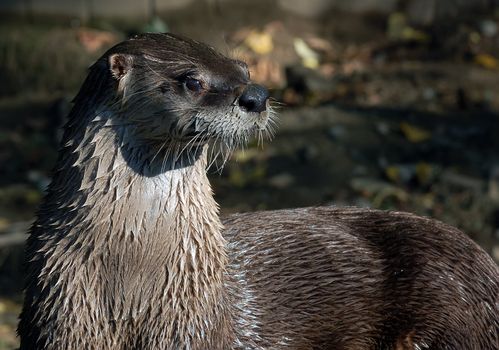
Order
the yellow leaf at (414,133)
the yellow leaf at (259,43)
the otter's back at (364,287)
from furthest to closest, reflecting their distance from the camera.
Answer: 1. the yellow leaf at (259,43)
2. the yellow leaf at (414,133)
3. the otter's back at (364,287)

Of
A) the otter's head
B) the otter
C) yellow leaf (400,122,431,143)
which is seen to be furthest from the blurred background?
the otter's head

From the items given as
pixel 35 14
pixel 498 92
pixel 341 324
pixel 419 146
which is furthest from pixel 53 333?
pixel 35 14

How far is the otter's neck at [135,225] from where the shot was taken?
3000 millimetres

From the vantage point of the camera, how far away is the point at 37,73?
272 inches

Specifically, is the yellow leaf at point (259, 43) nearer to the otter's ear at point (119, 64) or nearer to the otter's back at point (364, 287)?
the otter's back at point (364, 287)

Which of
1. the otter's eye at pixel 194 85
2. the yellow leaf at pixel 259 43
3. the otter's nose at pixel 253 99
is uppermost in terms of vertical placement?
the otter's eye at pixel 194 85

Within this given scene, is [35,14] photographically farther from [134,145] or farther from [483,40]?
[134,145]

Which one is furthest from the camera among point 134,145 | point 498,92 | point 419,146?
point 498,92

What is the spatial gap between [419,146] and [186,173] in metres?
3.05

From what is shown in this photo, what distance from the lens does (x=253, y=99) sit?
2896 millimetres

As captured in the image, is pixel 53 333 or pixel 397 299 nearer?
pixel 53 333

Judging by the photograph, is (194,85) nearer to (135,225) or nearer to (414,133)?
(135,225)

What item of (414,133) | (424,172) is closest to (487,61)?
(414,133)

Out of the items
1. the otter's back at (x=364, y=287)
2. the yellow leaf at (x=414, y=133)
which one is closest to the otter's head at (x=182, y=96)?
the otter's back at (x=364, y=287)
